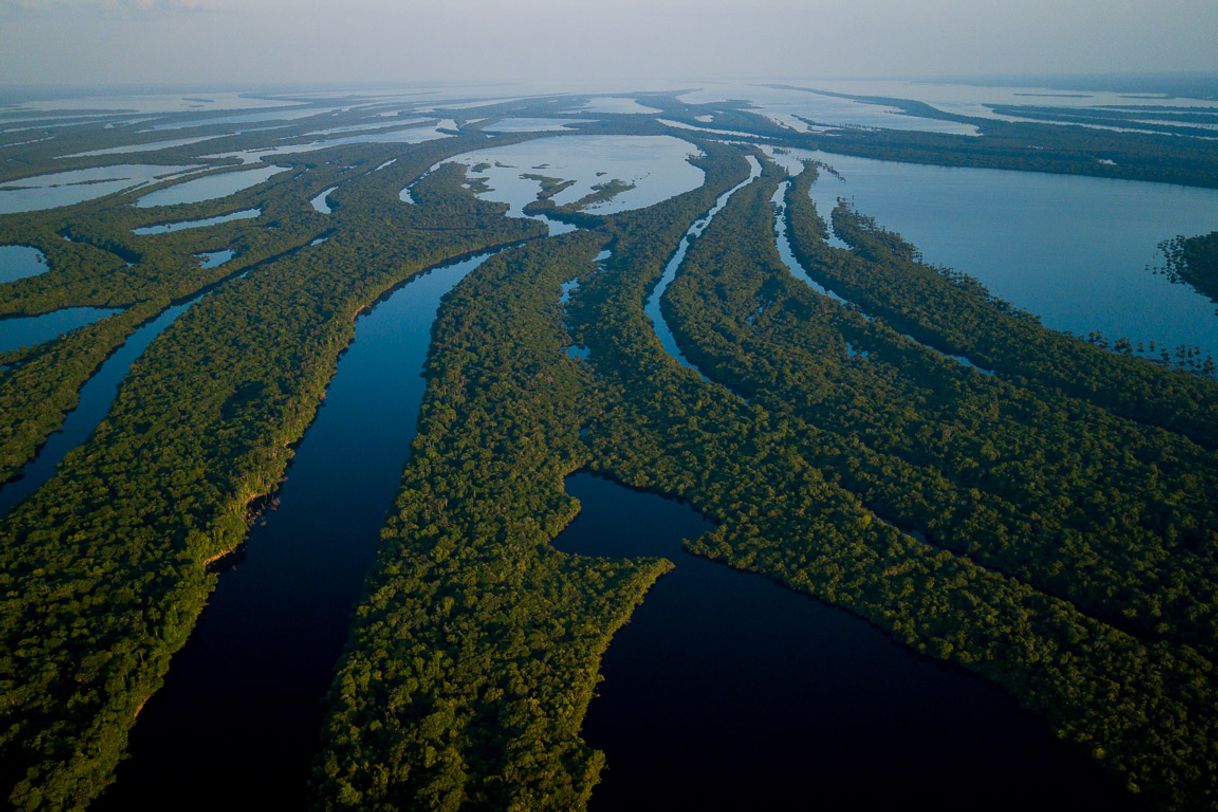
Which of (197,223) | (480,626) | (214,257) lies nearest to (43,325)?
(214,257)

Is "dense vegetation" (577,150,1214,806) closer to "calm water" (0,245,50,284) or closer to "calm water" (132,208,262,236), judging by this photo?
"calm water" (0,245,50,284)

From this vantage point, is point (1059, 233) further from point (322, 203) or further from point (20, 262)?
point (20, 262)

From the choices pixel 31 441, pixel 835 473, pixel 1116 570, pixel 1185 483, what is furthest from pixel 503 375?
pixel 1185 483

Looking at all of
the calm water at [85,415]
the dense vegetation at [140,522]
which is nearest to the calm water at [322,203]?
the dense vegetation at [140,522]

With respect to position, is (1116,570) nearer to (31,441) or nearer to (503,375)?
(503,375)

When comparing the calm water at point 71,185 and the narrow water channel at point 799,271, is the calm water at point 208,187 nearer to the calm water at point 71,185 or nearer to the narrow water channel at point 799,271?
the calm water at point 71,185

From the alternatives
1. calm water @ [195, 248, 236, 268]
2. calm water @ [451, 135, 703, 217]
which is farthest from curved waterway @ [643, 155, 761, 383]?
calm water @ [195, 248, 236, 268]

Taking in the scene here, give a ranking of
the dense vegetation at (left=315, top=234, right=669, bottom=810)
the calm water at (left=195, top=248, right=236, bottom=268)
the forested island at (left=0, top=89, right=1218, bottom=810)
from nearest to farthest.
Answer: the dense vegetation at (left=315, top=234, right=669, bottom=810) < the forested island at (left=0, top=89, right=1218, bottom=810) < the calm water at (left=195, top=248, right=236, bottom=268)

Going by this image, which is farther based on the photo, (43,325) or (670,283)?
(670,283)
